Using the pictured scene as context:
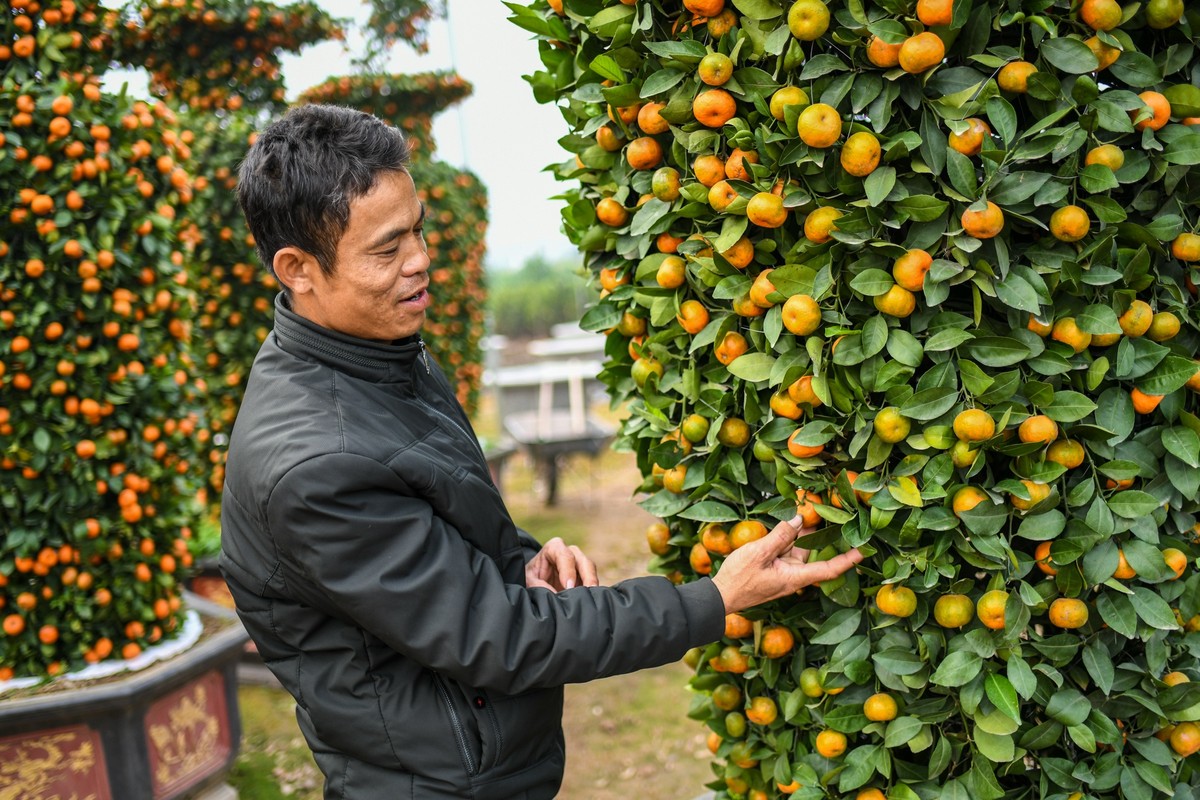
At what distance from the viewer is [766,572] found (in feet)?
4.94

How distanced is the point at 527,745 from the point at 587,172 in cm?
113

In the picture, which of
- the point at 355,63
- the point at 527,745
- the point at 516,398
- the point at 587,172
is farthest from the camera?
→ the point at 516,398

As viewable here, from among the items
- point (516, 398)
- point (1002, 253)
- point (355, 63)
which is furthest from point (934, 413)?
point (516, 398)

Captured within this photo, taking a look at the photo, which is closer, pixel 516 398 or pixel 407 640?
pixel 407 640

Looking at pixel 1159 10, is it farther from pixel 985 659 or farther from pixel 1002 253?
pixel 985 659

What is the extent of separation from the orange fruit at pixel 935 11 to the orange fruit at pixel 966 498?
0.70 m

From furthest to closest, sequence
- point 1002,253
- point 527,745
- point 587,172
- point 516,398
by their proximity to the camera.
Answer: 1. point 516,398
2. point 587,172
3. point 527,745
4. point 1002,253

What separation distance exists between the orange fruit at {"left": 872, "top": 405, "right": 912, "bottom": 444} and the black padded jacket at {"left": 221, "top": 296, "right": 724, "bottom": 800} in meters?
0.40

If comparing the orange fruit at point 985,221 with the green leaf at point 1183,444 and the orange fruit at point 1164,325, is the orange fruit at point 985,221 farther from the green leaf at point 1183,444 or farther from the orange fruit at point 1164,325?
the green leaf at point 1183,444

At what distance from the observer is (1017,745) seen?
1484 mm

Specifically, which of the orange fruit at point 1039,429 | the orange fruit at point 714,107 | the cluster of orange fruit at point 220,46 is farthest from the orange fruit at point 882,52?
the cluster of orange fruit at point 220,46

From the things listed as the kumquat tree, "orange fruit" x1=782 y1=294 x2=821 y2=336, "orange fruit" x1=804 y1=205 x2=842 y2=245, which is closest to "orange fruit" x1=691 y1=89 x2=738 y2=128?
the kumquat tree

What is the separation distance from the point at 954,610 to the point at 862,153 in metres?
0.74

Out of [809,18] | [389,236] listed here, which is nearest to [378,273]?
[389,236]
